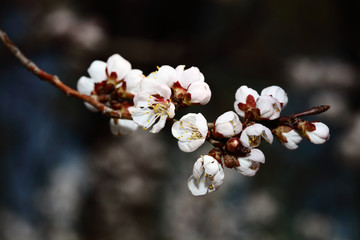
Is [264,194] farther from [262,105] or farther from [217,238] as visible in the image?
[262,105]

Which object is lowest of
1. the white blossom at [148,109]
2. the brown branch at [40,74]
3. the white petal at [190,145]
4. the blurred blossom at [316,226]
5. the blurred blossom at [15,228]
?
the white petal at [190,145]

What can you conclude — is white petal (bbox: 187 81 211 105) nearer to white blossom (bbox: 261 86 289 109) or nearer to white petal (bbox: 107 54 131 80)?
white blossom (bbox: 261 86 289 109)

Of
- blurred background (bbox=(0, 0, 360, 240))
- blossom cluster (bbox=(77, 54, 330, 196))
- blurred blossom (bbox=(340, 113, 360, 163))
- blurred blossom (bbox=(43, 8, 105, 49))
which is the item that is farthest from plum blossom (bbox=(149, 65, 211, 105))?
blurred blossom (bbox=(340, 113, 360, 163))

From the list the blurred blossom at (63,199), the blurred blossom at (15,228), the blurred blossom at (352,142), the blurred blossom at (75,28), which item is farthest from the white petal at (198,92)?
the blurred blossom at (15,228)

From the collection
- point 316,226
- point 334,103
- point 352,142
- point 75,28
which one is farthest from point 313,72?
point 75,28

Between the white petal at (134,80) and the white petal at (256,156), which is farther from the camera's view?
the white petal at (134,80)

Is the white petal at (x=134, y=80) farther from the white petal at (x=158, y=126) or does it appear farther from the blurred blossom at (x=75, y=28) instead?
the blurred blossom at (x=75, y=28)

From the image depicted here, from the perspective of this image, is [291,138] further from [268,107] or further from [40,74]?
[40,74]
